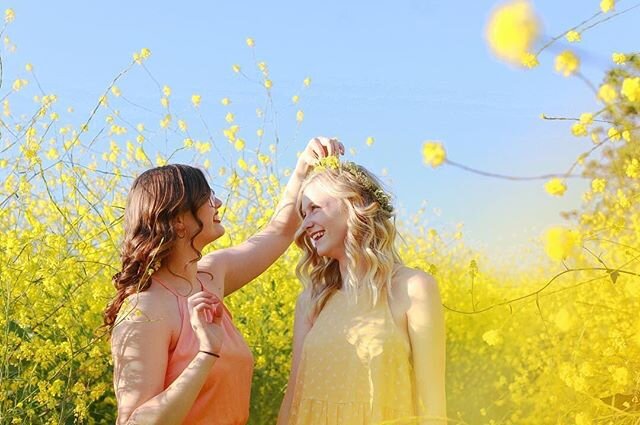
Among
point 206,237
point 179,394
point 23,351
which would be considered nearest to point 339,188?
point 206,237

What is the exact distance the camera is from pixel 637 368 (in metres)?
3.04

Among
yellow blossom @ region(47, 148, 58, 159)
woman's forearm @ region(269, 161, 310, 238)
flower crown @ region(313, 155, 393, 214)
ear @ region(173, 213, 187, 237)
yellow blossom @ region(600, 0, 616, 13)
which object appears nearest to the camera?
yellow blossom @ region(600, 0, 616, 13)

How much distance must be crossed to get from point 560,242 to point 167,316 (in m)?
1.17

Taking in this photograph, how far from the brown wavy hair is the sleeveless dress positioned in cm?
8

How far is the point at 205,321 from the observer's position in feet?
7.15

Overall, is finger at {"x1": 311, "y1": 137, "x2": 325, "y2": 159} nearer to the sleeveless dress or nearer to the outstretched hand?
the outstretched hand

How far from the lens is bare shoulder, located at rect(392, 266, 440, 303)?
8.25 feet

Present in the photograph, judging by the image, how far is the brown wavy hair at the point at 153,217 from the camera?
2.43 meters

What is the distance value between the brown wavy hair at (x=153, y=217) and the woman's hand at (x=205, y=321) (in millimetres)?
254

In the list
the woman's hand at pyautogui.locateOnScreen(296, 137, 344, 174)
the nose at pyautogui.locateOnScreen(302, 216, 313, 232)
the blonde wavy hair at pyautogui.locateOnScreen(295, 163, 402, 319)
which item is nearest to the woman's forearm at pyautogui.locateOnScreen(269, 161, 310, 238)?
the woman's hand at pyautogui.locateOnScreen(296, 137, 344, 174)

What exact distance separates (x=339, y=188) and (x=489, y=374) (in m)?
2.41

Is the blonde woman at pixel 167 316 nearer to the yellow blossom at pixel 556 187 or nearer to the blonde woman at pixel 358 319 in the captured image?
the blonde woman at pixel 358 319

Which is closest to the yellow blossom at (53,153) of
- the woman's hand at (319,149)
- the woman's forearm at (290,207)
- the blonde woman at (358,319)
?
the woman's forearm at (290,207)

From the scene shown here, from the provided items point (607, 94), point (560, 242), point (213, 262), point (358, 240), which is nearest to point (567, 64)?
point (607, 94)
